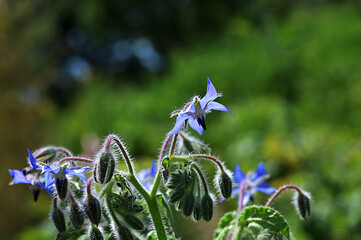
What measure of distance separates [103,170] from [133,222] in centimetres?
11

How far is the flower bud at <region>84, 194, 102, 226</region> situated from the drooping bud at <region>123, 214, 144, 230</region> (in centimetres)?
5

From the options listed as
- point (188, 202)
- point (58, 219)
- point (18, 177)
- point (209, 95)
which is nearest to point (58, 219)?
point (58, 219)

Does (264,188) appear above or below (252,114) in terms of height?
below

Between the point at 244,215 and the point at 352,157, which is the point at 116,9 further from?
the point at 244,215

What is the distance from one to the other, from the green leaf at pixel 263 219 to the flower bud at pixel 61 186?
305mm

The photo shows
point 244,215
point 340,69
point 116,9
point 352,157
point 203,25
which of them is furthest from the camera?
point 116,9

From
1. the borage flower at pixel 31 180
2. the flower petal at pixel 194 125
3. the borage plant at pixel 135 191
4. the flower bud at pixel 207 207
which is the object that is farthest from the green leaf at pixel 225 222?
the borage flower at pixel 31 180

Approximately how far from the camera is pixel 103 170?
0.73m

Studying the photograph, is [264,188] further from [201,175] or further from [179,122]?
[179,122]

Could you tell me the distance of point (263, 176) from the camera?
1060 mm

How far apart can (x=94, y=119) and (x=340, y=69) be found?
9.47 feet

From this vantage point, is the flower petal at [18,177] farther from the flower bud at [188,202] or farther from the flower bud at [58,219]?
the flower bud at [188,202]

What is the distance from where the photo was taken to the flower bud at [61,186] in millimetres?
738

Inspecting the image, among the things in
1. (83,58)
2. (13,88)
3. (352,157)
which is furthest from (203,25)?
(352,157)
